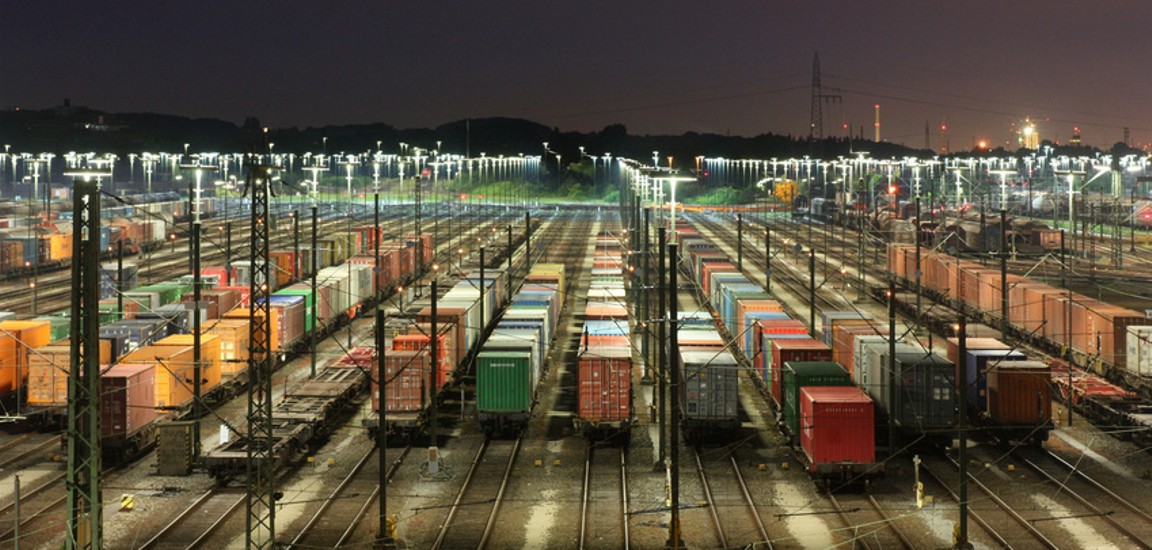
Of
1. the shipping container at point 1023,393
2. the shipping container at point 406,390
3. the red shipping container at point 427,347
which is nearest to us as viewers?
the shipping container at point 1023,393

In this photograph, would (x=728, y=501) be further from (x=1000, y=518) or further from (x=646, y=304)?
(x=646, y=304)

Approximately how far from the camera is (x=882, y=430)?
3597 centimetres

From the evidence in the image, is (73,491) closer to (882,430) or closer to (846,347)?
(882,430)

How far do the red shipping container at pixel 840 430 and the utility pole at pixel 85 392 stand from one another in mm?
18032

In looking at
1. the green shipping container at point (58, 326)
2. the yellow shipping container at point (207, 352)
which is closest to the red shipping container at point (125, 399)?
the yellow shipping container at point (207, 352)

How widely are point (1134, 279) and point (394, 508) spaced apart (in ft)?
208

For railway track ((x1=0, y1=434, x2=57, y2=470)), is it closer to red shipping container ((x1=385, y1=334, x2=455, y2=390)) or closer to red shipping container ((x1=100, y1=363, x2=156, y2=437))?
red shipping container ((x1=100, y1=363, x2=156, y2=437))

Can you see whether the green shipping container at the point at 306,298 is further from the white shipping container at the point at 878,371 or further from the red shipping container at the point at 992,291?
the red shipping container at the point at 992,291

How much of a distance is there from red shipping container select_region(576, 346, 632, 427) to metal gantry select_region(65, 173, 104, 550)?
762 inches

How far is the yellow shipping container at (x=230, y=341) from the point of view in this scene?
41.9 m

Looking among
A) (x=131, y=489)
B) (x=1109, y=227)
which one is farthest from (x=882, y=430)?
(x=1109, y=227)

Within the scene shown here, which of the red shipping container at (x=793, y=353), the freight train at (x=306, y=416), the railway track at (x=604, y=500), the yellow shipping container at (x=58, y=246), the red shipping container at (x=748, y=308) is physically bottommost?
the railway track at (x=604, y=500)

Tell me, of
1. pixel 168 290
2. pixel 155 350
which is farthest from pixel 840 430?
pixel 168 290

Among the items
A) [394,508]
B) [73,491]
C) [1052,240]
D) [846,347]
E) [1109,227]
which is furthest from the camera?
[1109,227]
